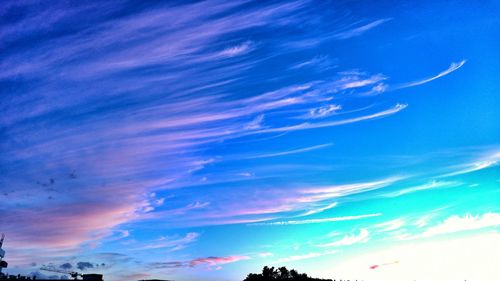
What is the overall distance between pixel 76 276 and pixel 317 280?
75.7 meters

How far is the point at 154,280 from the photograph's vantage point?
5679 inches

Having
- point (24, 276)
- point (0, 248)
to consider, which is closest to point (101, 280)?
point (24, 276)

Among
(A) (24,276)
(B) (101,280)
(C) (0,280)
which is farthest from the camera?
(B) (101,280)

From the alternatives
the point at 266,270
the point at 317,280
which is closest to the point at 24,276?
the point at 266,270

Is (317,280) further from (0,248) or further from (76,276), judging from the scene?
(0,248)

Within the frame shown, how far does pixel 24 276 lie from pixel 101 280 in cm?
2238

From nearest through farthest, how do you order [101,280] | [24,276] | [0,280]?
[0,280], [24,276], [101,280]

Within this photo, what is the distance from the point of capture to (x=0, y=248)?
144m

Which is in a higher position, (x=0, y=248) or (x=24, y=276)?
(x=0, y=248)

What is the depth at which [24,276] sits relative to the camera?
129750mm

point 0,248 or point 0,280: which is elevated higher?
point 0,248

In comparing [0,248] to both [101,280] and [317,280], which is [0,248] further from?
[317,280]

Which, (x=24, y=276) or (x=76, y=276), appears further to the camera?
(x=76, y=276)

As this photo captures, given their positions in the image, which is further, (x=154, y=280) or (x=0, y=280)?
(x=154, y=280)
